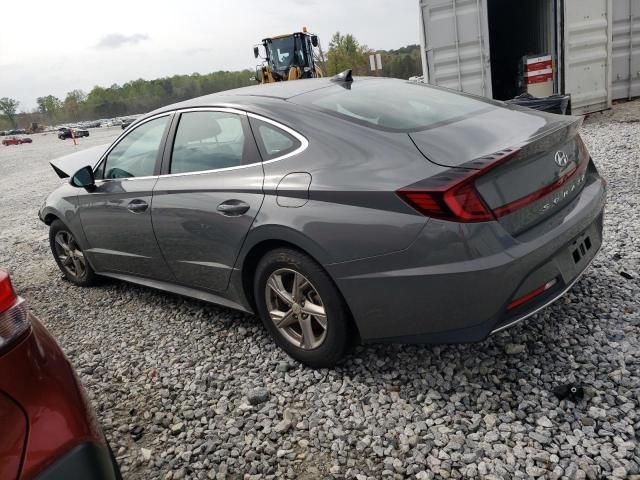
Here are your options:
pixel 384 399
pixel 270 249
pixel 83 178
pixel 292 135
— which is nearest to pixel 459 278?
pixel 384 399

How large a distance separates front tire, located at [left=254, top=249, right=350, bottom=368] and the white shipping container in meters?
7.94

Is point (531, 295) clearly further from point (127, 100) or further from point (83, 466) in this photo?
point (127, 100)

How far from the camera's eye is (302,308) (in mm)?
2867

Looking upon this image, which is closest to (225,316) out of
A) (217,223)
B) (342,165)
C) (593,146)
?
(217,223)

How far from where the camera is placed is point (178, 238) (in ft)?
11.2

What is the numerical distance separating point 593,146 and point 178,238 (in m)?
6.50

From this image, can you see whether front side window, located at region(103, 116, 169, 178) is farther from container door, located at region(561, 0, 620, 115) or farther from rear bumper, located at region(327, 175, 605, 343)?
container door, located at region(561, 0, 620, 115)

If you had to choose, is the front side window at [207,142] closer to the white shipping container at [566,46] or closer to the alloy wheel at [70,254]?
the alloy wheel at [70,254]

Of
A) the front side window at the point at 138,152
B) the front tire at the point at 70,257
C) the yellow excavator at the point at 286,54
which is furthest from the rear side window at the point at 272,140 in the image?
the yellow excavator at the point at 286,54

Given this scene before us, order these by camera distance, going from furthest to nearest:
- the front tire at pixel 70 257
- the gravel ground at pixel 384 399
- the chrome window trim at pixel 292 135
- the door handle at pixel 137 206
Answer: the front tire at pixel 70 257 < the door handle at pixel 137 206 < the chrome window trim at pixel 292 135 < the gravel ground at pixel 384 399

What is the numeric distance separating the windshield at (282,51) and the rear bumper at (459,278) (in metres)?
17.2

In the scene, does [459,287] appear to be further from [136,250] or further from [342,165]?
[136,250]

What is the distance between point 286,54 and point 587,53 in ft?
36.7

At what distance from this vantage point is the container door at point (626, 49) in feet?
32.6
